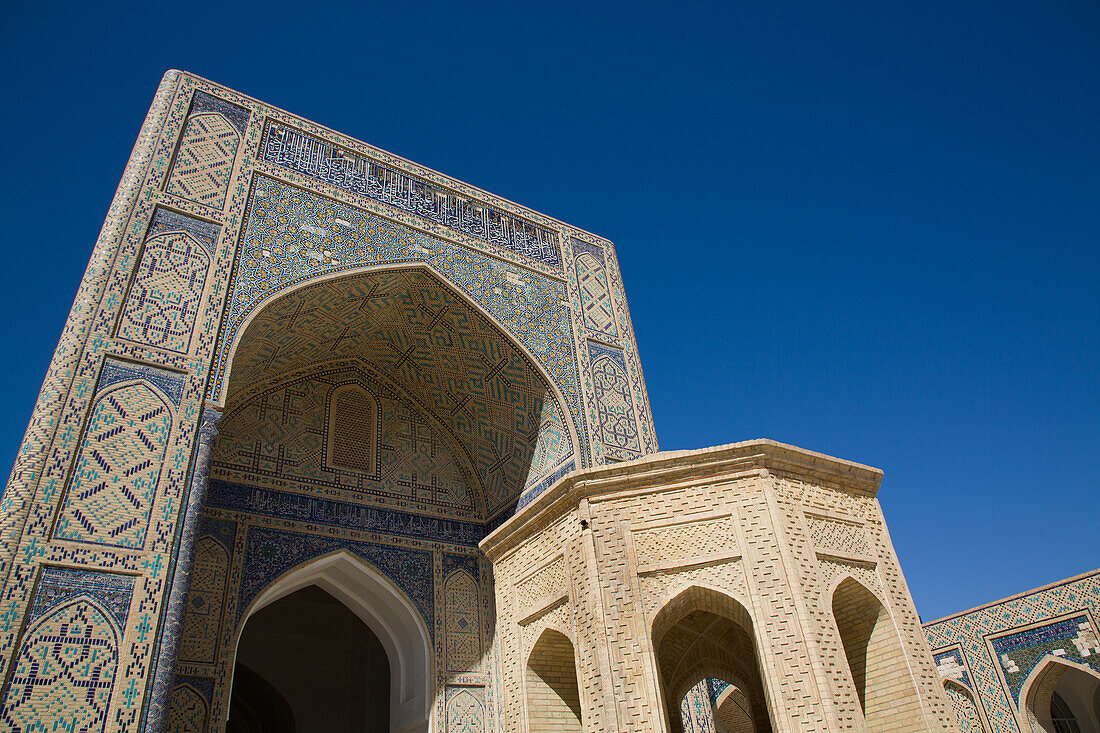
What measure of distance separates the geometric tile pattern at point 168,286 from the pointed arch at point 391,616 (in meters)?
2.21

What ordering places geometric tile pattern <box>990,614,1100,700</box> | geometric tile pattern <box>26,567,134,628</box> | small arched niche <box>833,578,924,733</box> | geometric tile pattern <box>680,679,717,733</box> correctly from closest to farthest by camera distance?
1. small arched niche <box>833,578,924,733</box>
2. geometric tile pattern <box>26,567,134,628</box>
3. geometric tile pattern <box>680,679,717,733</box>
4. geometric tile pattern <box>990,614,1100,700</box>

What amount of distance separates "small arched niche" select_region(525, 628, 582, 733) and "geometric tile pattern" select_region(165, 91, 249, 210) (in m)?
4.08

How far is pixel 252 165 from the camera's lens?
6.38 metres

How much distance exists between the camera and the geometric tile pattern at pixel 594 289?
25.6 ft

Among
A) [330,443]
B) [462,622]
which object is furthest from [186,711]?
[330,443]

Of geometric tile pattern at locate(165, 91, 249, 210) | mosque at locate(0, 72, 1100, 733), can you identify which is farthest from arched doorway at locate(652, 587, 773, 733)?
geometric tile pattern at locate(165, 91, 249, 210)

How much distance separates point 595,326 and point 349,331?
7.81 ft

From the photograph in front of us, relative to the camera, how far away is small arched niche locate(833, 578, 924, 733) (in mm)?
3580

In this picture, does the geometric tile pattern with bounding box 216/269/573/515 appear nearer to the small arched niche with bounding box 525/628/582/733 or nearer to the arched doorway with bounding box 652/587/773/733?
the arched doorway with bounding box 652/587/773/733

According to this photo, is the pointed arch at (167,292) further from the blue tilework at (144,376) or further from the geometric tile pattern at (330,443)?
the geometric tile pattern at (330,443)

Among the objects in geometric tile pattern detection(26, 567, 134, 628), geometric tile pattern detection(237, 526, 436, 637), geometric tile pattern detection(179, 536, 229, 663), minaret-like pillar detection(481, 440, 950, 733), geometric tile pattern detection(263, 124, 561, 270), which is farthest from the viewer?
geometric tile pattern detection(263, 124, 561, 270)

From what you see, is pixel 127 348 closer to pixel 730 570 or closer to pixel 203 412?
pixel 203 412

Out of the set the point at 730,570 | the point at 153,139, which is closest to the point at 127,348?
the point at 153,139

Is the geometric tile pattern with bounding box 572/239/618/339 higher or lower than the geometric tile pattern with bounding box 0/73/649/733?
higher
